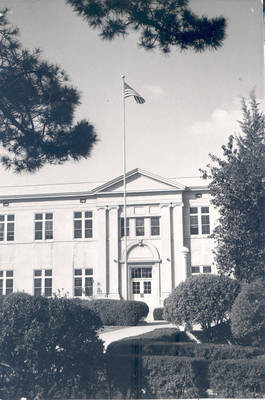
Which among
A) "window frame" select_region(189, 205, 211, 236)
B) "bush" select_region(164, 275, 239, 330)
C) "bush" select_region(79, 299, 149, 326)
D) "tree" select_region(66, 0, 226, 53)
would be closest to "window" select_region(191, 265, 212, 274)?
"window frame" select_region(189, 205, 211, 236)

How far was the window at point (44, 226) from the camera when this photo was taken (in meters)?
7.72

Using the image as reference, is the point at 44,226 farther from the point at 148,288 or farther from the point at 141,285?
the point at 148,288

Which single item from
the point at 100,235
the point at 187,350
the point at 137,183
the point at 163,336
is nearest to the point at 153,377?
the point at 187,350

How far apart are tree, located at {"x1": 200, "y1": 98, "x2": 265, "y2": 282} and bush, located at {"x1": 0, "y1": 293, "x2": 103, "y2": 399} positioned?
3.76m

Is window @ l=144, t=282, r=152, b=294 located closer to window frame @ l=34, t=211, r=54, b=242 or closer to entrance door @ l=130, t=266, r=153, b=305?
entrance door @ l=130, t=266, r=153, b=305

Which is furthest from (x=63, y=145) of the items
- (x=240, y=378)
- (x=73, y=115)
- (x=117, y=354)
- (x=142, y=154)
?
(x=240, y=378)

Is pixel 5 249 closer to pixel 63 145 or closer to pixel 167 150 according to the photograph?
pixel 63 145

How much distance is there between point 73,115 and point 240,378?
417cm

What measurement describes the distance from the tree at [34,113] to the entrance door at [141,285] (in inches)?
130

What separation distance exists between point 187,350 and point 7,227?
3263 mm

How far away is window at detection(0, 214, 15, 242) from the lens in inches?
281

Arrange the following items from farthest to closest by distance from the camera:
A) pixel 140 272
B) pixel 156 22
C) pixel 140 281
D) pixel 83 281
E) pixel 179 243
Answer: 1. pixel 179 243
2. pixel 140 281
3. pixel 140 272
4. pixel 83 281
5. pixel 156 22

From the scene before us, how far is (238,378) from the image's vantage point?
6.20 m

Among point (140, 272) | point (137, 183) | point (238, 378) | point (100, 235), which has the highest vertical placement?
point (137, 183)
